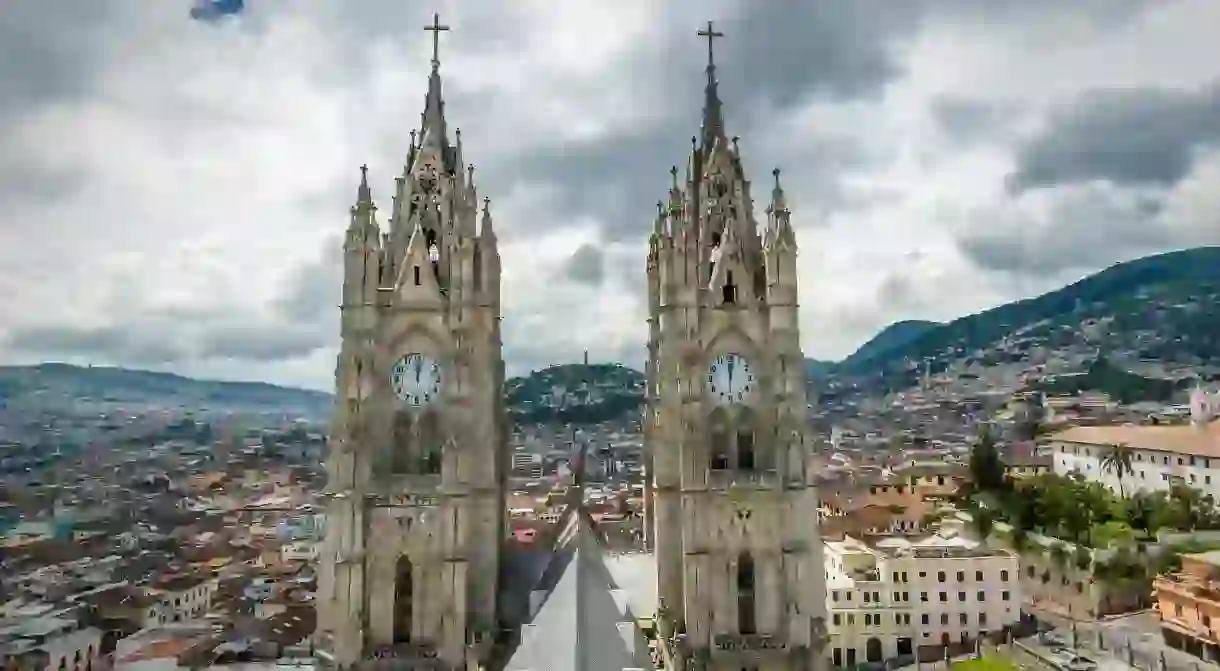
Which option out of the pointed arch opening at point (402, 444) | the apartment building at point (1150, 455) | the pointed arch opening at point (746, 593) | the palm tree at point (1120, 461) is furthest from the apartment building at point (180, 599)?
the palm tree at point (1120, 461)

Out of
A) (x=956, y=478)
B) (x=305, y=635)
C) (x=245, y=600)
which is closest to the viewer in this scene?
(x=305, y=635)

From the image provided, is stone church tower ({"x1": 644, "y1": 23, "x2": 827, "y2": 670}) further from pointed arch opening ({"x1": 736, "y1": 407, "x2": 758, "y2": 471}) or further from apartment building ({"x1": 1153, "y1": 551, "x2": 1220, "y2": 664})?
apartment building ({"x1": 1153, "y1": 551, "x2": 1220, "y2": 664})

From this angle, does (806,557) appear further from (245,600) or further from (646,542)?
(245,600)

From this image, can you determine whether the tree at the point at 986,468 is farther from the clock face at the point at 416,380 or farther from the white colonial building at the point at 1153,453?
the clock face at the point at 416,380

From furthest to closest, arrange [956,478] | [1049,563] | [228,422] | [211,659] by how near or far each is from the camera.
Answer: [956,478]
[1049,563]
[228,422]
[211,659]

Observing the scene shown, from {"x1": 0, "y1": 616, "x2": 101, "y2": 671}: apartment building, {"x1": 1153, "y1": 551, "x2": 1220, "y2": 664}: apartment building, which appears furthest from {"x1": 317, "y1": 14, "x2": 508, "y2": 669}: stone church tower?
{"x1": 1153, "y1": 551, "x2": 1220, "y2": 664}: apartment building

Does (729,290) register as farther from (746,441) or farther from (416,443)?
(416,443)

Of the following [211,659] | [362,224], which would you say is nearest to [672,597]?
[362,224]
